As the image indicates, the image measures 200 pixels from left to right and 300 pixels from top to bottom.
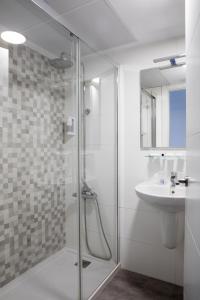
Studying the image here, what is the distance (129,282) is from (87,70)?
188cm

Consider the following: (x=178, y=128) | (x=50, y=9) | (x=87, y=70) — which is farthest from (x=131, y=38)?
(x=178, y=128)

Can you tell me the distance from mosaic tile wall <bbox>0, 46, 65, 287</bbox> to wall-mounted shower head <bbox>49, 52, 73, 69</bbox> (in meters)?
0.04

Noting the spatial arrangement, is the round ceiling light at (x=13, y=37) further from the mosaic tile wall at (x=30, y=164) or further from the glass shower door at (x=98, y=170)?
the glass shower door at (x=98, y=170)

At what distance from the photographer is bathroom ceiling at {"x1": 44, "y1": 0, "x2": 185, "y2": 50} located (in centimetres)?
138

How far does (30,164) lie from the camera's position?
148 centimetres

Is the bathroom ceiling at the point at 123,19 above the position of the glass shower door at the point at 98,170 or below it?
above

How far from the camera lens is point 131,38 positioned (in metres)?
1.80

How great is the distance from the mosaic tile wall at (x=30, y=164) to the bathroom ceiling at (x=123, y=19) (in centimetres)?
40

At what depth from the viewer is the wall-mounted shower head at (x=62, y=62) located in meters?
1.59

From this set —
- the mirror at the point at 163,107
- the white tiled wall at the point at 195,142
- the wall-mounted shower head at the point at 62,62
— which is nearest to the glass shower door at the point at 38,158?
the wall-mounted shower head at the point at 62,62

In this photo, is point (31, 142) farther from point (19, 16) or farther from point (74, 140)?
point (19, 16)

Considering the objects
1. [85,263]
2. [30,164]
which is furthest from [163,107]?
[85,263]

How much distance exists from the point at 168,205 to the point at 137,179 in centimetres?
57

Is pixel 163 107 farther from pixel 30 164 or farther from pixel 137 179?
pixel 30 164
